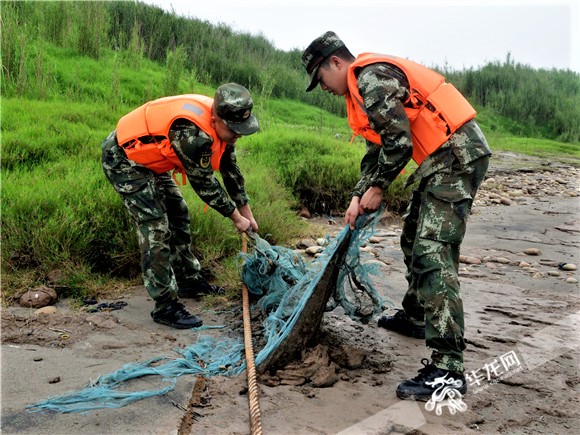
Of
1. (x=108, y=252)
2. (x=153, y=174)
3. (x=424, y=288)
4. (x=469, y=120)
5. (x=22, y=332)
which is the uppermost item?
(x=469, y=120)

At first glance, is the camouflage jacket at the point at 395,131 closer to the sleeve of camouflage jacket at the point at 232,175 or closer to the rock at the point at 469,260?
the sleeve of camouflage jacket at the point at 232,175

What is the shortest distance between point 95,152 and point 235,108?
2999 mm

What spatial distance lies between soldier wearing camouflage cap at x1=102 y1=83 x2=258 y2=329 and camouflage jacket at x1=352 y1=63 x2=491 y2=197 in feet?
3.28

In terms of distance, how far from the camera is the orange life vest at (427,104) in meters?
3.13

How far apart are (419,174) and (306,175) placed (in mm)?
4456

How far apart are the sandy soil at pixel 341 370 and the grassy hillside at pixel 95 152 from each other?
1.82ft

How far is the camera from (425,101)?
10.4ft

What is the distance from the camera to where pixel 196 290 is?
459 centimetres

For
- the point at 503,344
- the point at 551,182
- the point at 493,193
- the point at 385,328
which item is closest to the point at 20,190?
the point at 385,328

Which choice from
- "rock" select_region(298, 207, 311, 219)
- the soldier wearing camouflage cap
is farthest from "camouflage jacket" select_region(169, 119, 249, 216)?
"rock" select_region(298, 207, 311, 219)

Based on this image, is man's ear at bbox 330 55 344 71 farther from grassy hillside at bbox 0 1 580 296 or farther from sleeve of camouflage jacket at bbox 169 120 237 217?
grassy hillside at bbox 0 1 580 296

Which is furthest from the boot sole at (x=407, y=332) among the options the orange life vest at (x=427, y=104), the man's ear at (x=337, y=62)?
the man's ear at (x=337, y=62)

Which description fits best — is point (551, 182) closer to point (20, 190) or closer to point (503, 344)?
point (503, 344)

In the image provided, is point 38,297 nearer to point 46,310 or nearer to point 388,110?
point 46,310
